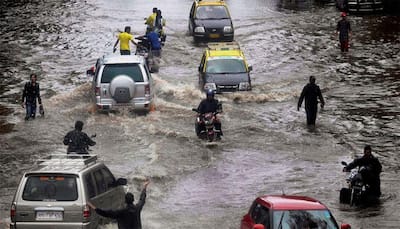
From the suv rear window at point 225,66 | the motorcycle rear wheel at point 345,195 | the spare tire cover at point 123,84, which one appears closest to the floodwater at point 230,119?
the motorcycle rear wheel at point 345,195

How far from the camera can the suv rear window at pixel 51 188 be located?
44.5 ft

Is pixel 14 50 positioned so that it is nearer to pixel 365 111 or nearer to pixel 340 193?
pixel 365 111

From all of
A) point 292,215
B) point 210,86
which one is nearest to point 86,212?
point 292,215

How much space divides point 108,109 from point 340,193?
368 inches

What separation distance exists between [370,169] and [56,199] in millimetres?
6518

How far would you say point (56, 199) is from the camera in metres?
13.5

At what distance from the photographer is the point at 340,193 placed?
17.7 metres

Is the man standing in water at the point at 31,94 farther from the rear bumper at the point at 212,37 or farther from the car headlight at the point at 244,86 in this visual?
the rear bumper at the point at 212,37

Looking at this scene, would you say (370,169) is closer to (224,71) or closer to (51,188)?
(51,188)

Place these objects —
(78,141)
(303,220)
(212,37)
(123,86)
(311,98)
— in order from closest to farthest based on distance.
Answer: (303,220)
(78,141)
(123,86)
(311,98)
(212,37)

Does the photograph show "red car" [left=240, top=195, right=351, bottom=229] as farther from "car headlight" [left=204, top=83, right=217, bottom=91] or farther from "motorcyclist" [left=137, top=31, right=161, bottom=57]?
"motorcyclist" [left=137, top=31, right=161, bottom=57]

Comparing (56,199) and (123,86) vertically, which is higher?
(56,199)

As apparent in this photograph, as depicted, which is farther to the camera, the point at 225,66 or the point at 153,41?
the point at 153,41

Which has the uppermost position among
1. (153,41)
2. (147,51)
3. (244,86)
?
(153,41)
